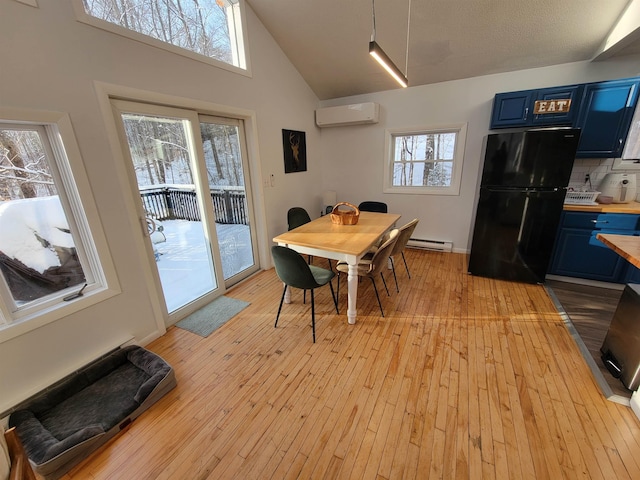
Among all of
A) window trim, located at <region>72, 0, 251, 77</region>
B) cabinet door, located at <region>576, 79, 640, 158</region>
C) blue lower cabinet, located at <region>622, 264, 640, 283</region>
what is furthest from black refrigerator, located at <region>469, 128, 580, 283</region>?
window trim, located at <region>72, 0, 251, 77</region>

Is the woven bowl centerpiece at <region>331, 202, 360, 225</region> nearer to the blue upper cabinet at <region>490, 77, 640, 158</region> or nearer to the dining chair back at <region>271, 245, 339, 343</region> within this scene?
the dining chair back at <region>271, 245, 339, 343</region>

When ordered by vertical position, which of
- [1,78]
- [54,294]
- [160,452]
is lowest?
[160,452]

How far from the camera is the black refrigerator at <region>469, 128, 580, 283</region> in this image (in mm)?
2604

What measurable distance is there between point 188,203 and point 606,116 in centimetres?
445

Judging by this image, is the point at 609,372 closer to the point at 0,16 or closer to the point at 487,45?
the point at 487,45

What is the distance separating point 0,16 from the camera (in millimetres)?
1316

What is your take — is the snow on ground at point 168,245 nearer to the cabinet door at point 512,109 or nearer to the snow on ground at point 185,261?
the snow on ground at point 185,261

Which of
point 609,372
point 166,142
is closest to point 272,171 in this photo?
point 166,142

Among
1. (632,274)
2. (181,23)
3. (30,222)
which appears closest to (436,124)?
(632,274)

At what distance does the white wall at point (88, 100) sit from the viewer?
1.42 m

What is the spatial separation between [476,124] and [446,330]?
290cm

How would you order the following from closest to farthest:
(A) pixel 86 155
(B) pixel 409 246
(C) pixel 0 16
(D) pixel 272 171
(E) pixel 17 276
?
(C) pixel 0 16
(E) pixel 17 276
(A) pixel 86 155
(D) pixel 272 171
(B) pixel 409 246

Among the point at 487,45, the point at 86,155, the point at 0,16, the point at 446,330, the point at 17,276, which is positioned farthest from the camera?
the point at 487,45

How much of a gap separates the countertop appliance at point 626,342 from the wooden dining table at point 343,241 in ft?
5.63
